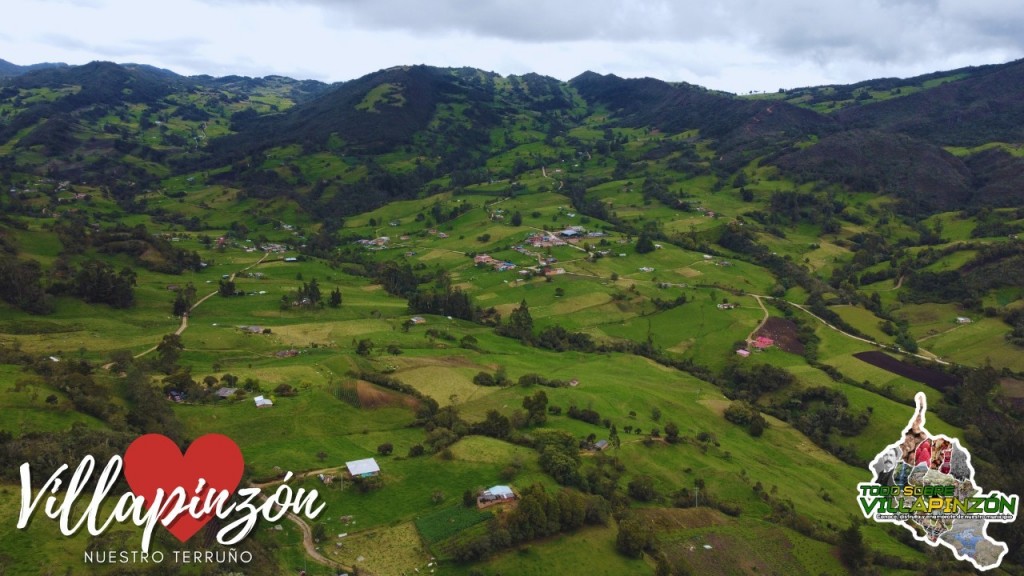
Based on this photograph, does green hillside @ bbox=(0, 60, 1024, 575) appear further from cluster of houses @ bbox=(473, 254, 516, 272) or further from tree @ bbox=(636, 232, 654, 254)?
cluster of houses @ bbox=(473, 254, 516, 272)

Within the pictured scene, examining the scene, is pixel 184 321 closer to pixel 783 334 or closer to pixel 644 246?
pixel 783 334

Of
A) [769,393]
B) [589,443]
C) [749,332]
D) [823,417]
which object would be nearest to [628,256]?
[749,332]

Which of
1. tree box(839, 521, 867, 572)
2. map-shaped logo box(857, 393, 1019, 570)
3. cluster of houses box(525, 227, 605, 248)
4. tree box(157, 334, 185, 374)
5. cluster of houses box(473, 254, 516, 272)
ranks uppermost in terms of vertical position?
map-shaped logo box(857, 393, 1019, 570)

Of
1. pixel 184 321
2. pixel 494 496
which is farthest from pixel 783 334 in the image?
pixel 184 321

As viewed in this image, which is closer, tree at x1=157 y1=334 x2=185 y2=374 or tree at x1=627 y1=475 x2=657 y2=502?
tree at x1=627 y1=475 x2=657 y2=502

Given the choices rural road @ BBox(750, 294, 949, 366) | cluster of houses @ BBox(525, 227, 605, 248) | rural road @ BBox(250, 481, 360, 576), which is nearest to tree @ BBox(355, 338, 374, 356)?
rural road @ BBox(250, 481, 360, 576)

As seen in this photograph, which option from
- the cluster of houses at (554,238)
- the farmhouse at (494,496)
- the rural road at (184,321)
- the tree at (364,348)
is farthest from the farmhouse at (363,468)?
the cluster of houses at (554,238)

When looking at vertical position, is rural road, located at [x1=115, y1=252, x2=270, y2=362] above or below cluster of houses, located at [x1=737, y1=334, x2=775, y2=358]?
above
